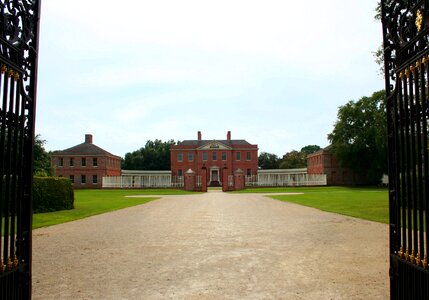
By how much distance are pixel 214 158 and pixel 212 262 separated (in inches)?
2571

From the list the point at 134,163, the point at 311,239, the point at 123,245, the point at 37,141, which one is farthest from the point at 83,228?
the point at 134,163

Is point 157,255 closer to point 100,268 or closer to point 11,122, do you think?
point 100,268

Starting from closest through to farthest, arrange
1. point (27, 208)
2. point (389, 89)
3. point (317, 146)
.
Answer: point (27, 208) → point (389, 89) → point (317, 146)

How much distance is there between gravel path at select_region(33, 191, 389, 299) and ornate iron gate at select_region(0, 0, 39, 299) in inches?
49.5

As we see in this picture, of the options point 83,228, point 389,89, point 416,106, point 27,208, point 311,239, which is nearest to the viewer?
point 416,106

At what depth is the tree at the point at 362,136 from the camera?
5697 cm

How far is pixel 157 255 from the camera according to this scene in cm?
838

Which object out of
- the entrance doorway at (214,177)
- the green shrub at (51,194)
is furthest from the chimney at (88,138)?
the green shrub at (51,194)

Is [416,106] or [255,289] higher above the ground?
[416,106]

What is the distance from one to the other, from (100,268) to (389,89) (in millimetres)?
5345

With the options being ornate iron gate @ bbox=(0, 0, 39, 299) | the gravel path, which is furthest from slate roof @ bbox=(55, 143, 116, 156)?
ornate iron gate @ bbox=(0, 0, 39, 299)

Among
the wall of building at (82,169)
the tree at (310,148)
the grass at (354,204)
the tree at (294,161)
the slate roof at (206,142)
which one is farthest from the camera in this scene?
the tree at (310,148)

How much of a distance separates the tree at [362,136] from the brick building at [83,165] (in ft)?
122

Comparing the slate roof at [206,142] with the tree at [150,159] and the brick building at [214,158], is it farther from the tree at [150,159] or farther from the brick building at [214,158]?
the tree at [150,159]
